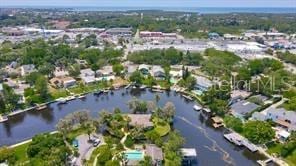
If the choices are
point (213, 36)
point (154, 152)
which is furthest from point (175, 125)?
point (213, 36)

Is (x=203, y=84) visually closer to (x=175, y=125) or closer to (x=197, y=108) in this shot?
(x=197, y=108)

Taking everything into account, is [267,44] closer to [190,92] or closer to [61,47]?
[190,92]

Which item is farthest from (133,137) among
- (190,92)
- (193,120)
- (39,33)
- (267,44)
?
(39,33)

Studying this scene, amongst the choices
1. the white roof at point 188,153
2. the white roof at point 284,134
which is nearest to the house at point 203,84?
the white roof at point 284,134

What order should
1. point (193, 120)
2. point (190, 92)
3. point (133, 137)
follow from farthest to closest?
point (190, 92) < point (193, 120) < point (133, 137)

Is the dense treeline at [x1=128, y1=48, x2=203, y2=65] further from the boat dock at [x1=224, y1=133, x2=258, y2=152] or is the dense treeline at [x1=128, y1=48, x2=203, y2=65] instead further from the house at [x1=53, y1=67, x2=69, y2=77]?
the boat dock at [x1=224, y1=133, x2=258, y2=152]

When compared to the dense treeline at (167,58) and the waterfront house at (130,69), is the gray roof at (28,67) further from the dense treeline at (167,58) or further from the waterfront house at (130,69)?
the dense treeline at (167,58)

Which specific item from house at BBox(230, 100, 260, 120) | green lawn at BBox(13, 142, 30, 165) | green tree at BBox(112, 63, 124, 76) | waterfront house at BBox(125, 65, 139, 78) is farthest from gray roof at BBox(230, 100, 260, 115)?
green lawn at BBox(13, 142, 30, 165)
